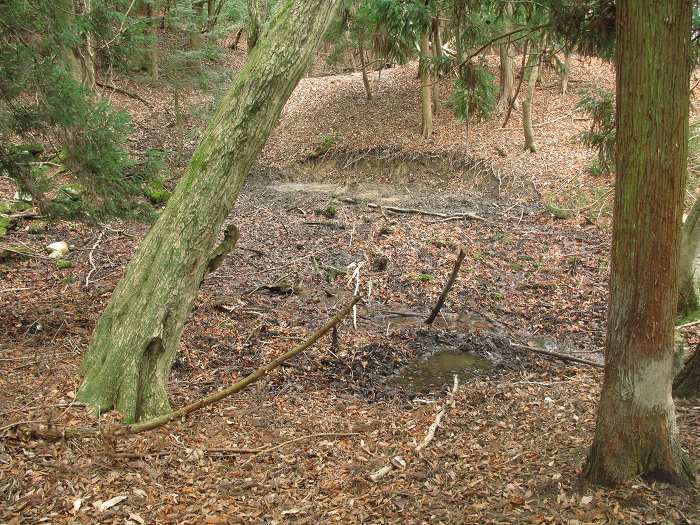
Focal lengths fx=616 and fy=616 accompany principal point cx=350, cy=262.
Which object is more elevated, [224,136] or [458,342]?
[224,136]

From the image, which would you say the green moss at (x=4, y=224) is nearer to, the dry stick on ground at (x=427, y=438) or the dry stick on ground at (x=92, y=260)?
the dry stick on ground at (x=92, y=260)

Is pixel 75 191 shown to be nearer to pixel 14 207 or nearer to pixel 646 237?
pixel 14 207

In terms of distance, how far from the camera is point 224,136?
5.52 metres

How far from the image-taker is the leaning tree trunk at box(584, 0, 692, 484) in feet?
10.9

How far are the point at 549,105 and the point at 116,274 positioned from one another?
1700 centimetres

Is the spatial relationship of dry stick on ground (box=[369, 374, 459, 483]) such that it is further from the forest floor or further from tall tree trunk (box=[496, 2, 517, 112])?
tall tree trunk (box=[496, 2, 517, 112])

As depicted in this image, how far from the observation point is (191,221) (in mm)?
5543

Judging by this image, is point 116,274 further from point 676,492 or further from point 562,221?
point 562,221

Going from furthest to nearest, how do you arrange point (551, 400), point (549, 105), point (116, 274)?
point (549, 105) → point (116, 274) → point (551, 400)

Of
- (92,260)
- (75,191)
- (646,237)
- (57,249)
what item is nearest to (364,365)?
(646,237)

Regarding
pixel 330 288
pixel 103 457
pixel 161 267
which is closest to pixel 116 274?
pixel 330 288

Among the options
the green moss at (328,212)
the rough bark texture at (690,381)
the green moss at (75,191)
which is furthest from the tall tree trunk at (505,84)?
the rough bark texture at (690,381)

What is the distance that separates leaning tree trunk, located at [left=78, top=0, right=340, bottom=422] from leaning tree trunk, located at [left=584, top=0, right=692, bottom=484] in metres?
2.94

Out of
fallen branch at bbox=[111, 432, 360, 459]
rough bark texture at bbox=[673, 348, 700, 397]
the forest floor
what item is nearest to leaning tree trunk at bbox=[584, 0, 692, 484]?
the forest floor
